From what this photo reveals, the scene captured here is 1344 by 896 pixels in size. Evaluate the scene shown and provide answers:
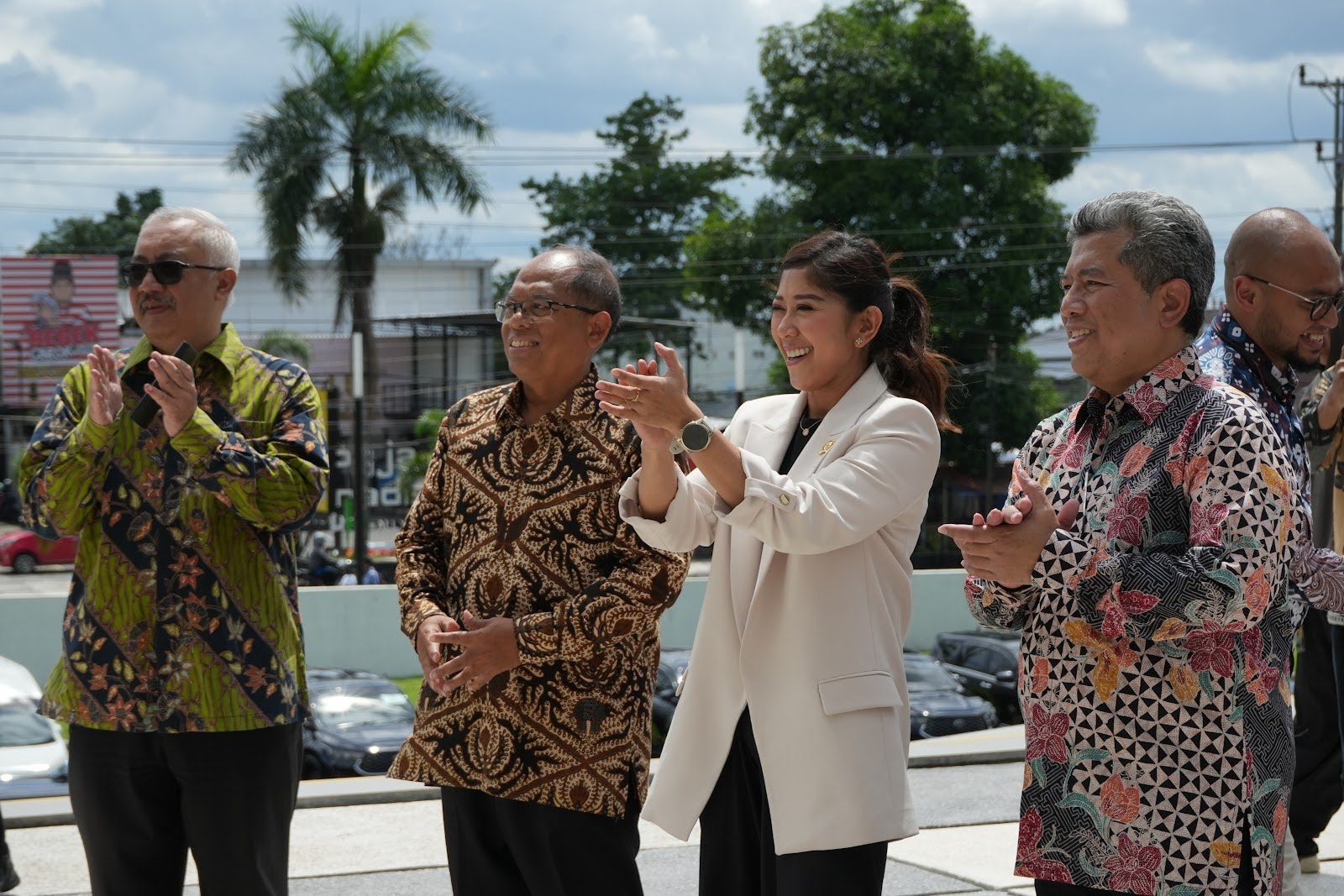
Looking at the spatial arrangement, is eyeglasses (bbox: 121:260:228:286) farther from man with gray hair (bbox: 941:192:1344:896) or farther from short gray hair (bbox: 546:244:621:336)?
man with gray hair (bbox: 941:192:1344:896)

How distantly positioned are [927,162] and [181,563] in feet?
89.9

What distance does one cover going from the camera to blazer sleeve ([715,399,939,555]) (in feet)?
9.05

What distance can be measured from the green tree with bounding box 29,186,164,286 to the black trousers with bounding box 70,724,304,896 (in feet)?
172

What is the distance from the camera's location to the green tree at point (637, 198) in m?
45.6

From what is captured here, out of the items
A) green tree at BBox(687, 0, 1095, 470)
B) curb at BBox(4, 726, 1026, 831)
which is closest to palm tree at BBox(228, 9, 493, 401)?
green tree at BBox(687, 0, 1095, 470)

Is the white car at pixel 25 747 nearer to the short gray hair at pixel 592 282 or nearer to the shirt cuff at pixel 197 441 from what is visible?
the shirt cuff at pixel 197 441

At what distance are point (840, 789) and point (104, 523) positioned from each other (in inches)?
76.1

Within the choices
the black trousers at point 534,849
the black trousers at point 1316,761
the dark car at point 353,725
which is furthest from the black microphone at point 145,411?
the dark car at point 353,725

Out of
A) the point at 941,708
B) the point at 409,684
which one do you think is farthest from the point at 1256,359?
the point at 409,684

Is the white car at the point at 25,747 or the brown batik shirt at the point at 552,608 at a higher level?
the brown batik shirt at the point at 552,608

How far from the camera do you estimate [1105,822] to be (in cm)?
254

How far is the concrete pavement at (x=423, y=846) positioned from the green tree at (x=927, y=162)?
934 inches

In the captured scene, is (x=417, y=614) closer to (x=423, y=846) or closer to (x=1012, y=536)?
(x=1012, y=536)

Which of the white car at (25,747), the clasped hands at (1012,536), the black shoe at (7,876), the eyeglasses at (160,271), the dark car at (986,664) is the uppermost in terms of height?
the eyeglasses at (160,271)
